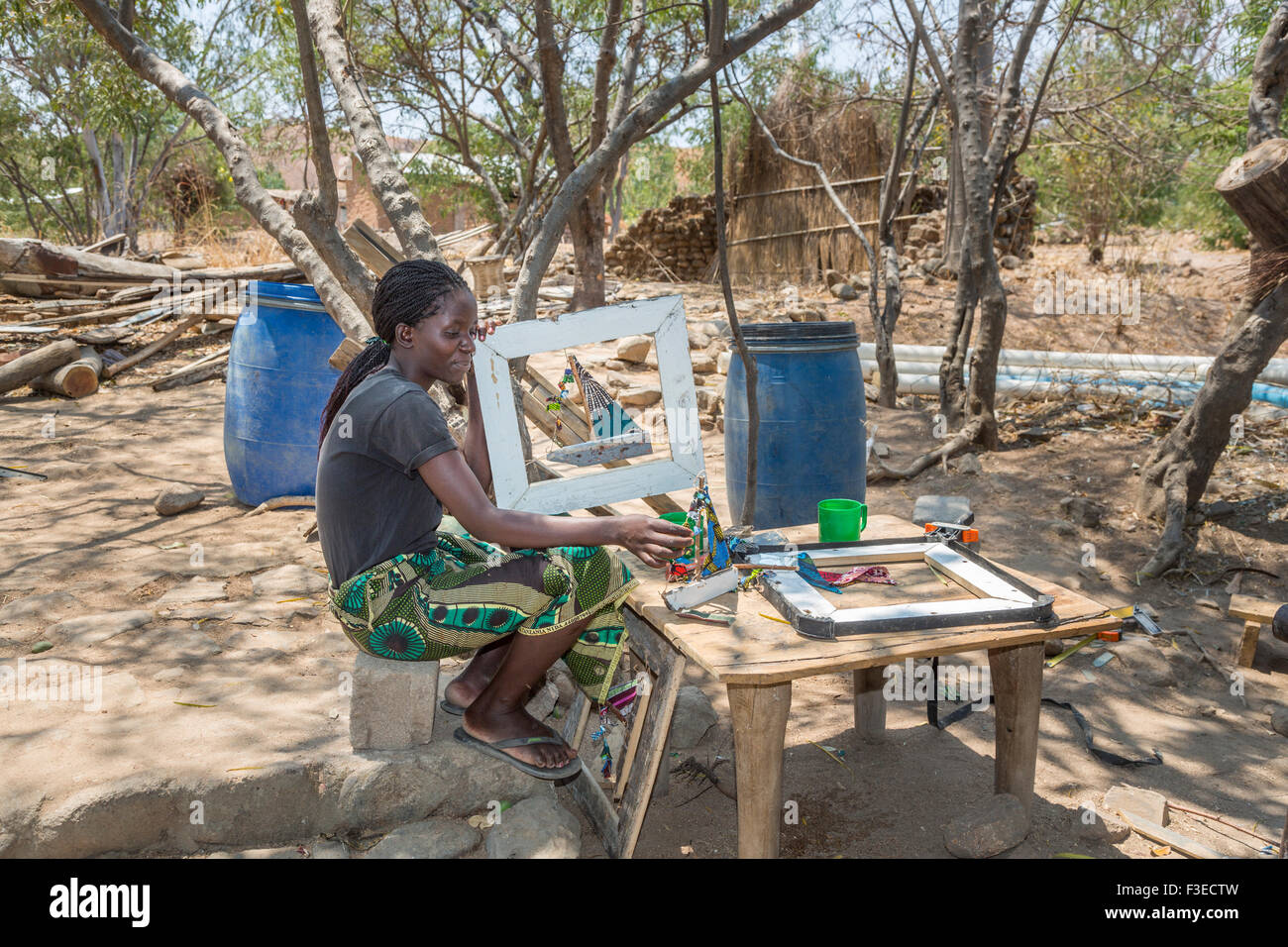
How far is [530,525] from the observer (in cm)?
222

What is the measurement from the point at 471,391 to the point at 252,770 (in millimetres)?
1144

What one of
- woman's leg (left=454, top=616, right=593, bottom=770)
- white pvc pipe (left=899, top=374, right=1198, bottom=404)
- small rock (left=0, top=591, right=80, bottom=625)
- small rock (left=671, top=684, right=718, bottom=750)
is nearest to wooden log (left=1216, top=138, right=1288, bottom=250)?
white pvc pipe (left=899, top=374, right=1198, bottom=404)

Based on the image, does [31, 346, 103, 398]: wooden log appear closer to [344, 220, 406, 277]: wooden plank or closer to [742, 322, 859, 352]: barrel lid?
[344, 220, 406, 277]: wooden plank

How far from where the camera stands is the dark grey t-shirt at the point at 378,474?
2.20 m

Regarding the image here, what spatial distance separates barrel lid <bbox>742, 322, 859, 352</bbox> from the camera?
4309 mm

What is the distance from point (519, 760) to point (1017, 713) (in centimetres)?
135

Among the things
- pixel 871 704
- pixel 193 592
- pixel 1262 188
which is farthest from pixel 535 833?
pixel 1262 188

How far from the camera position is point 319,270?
3.84 m

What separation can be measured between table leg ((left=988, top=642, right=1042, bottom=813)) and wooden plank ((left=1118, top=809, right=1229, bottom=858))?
30 cm

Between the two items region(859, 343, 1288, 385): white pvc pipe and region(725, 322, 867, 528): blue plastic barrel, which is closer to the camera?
region(725, 322, 867, 528): blue plastic barrel

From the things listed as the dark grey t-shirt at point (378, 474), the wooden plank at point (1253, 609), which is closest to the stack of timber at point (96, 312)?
the dark grey t-shirt at point (378, 474)

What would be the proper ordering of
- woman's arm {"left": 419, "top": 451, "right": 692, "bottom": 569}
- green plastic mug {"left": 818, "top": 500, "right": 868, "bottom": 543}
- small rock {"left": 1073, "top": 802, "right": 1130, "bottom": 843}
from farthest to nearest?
green plastic mug {"left": 818, "top": 500, "right": 868, "bottom": 543} < small rock {"left": 1073, "top": 802, "right": 1130, "bottom": 843} < woman's arm {"left": 419, "top": 451, "right": 692, "bottom": 569}

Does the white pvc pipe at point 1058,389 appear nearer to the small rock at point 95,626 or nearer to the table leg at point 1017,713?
the table leg at point 1017,713

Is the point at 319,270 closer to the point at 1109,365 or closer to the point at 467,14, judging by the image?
the point at 467,14
